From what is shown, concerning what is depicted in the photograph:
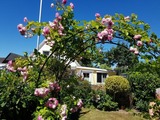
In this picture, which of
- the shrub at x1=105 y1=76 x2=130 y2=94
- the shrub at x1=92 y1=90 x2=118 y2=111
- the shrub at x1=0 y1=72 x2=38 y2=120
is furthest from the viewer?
the shrub at x1=105 y1=76 x2=130 y2=94

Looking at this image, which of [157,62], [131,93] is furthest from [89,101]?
[157,62]

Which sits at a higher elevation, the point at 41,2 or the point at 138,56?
the point at 41,2

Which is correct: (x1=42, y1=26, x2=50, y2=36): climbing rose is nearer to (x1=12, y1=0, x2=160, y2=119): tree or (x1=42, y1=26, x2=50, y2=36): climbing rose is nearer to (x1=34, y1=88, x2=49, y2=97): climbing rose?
(x1=12, y1=0, x2=160, y2=119): tree

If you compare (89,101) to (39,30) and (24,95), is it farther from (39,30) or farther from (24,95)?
(39,30)

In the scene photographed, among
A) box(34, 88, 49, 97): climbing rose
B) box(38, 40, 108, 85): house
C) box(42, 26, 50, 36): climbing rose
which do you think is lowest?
box(34, 88, 49, 97): climbing rose

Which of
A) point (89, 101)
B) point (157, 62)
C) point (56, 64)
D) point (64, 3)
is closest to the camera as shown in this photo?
point (157, 62)

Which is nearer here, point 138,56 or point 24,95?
point 138,56

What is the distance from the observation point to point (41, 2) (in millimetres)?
28234

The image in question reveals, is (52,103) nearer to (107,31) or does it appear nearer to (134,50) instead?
(107,31)

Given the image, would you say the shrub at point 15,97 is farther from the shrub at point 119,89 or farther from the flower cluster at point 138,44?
the shrub at point 119,89

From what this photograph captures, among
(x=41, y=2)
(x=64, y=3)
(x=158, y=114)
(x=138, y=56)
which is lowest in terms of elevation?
(x=158, y=114)

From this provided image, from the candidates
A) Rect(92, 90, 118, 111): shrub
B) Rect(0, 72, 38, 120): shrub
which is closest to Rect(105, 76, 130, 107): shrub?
Rect(92, 90, 118, 111): shrub

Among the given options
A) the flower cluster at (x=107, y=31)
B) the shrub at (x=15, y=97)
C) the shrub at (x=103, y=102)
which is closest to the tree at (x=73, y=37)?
the flower cluster at (x=107, y=31)

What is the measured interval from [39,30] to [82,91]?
1162cm
